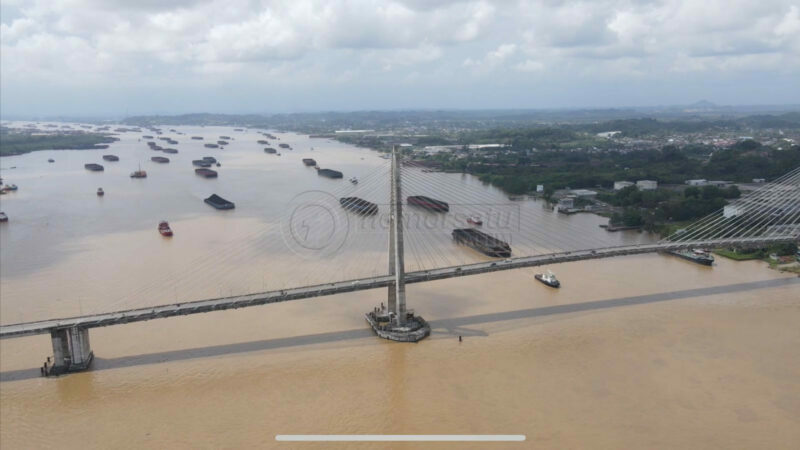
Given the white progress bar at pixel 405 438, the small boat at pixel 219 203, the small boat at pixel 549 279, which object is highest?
the small boat at pixel 219 203

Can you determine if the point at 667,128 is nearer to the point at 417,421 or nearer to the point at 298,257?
the point at 298,257

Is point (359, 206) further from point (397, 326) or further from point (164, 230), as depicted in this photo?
point (397, 326)

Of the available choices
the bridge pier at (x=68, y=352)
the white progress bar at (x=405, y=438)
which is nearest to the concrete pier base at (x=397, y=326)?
the white progress bar at (x=405, y=438)

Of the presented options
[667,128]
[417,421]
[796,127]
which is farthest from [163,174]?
[796,127]

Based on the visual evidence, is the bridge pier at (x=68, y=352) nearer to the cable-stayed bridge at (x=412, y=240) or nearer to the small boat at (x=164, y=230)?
the cable-stayed bridge at (x=412, y=240)

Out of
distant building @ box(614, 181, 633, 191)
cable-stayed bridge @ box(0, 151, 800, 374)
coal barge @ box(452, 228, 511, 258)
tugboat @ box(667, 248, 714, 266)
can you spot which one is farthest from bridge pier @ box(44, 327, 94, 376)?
distant building @ box(614, 181, 633, 191)

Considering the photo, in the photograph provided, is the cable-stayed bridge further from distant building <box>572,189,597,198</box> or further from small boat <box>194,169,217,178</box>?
small boat <box>194,169,217,178</box>
